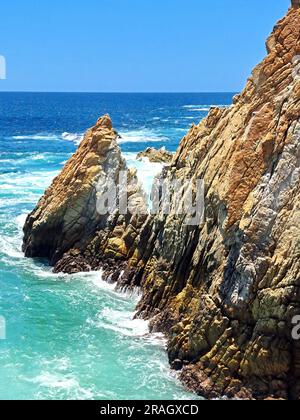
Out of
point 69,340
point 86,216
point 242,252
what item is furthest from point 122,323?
point 86,216

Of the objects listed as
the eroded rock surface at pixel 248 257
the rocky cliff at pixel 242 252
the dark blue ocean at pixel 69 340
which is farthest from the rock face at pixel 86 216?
the eroded rock surface at pixel 248 257

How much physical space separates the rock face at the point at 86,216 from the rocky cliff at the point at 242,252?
4.64 meters

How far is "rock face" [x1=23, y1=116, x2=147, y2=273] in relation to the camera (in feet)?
119

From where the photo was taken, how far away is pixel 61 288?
33750 mm

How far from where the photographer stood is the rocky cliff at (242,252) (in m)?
20.9

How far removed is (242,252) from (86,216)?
16982 mm

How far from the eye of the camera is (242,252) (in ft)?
72.8

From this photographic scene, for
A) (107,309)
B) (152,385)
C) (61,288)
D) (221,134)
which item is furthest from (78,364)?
(221,134)

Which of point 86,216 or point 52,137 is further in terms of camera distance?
point 52,137

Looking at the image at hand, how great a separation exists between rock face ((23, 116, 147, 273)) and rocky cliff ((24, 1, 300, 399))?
4.64 meters

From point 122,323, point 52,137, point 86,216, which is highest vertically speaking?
point 52,137

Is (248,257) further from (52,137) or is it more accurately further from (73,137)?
(52,137)
